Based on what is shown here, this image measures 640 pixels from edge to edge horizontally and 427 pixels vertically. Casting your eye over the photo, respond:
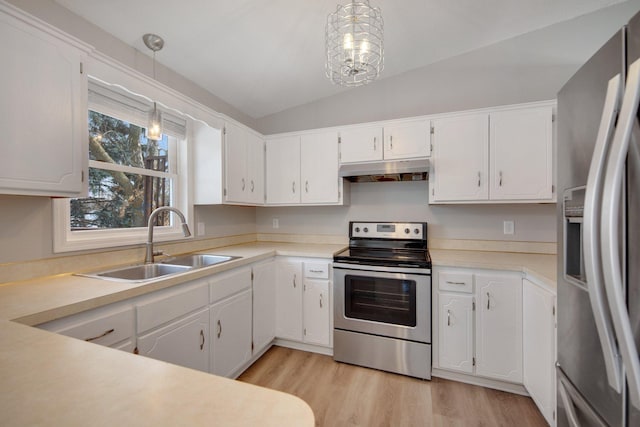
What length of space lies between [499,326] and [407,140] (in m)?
1.58

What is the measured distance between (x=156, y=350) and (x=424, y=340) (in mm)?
1743

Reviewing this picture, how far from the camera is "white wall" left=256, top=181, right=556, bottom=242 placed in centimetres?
240

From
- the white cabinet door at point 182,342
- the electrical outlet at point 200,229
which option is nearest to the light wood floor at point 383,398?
the white cabinet door at point 182,342

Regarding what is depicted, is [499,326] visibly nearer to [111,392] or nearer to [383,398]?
[383,398]

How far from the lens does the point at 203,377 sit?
52 centimetres

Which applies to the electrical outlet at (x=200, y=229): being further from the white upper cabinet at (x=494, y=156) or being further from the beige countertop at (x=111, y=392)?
the white upper cabinet at (x=494, y=156)

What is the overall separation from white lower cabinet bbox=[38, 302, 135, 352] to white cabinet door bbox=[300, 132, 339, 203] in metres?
1.81

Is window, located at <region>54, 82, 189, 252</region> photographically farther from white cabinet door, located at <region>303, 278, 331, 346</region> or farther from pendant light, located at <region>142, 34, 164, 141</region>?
white cabinet door, located at <region>303, 278, 331, 346</region>

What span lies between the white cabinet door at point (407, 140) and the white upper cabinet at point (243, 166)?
1.29 metres

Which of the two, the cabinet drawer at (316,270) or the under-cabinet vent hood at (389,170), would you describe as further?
the cabinet drawer at (316,270)

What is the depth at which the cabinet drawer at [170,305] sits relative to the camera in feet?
4.49

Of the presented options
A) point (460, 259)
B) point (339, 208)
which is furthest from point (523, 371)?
point (339, 208)

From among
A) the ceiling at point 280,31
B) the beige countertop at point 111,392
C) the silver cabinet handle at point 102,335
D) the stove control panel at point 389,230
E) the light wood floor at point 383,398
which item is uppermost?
the ceiling at point 280,31

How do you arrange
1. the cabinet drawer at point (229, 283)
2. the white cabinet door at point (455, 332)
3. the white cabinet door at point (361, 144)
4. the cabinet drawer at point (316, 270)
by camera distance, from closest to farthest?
1. the cabinet drawer at point (229, 283)
2. the white cabinet door at point (455, 332)
3. the cabinet drawer at point (316, 270)
4. the white cabinet door at point (361, 144)
